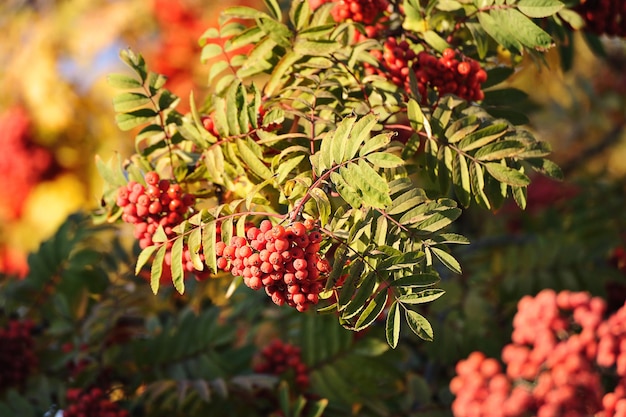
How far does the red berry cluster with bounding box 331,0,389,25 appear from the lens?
59.2 inches

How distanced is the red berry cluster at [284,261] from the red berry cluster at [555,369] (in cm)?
57

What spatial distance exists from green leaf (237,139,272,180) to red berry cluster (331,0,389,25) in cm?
36

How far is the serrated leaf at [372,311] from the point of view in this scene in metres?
1.22

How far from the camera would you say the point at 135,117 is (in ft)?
5.09

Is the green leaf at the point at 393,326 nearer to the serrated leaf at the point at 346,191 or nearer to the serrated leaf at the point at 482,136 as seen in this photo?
the serrated leaf at the point at 346,191

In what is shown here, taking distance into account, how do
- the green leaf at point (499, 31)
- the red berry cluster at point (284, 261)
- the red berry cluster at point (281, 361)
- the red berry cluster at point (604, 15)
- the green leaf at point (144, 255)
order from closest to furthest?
the red berry cluster at point (284, 261), the green leaf at point (144, 255), the green leaf at point (499, 31), the red berry cluster at point (604, 15), the red berry cluster at point (281, 361)

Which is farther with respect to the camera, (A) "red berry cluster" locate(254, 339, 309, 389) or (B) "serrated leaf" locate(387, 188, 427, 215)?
(A) "red berry cluster" locate(254, 339, 309, 389)

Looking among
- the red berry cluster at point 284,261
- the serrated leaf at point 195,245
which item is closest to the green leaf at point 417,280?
the red berry cluster at point 284,261

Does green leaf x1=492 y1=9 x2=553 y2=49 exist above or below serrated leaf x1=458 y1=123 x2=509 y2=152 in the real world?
above

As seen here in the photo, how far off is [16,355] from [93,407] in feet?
1.17

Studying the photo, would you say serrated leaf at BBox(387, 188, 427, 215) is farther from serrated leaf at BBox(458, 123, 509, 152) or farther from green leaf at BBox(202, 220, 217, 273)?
green leaf at BBox(202, 220, 217, 273)

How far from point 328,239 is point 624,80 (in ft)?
12.0

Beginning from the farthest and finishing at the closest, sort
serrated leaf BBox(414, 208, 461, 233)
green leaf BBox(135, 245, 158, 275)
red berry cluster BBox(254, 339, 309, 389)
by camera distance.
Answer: red berry cluster BBox(254, 339, 309, 389) < green leaf BBox(135, 245, 158, 275) < serrated leaf BBox(414, 208, 461, 233)

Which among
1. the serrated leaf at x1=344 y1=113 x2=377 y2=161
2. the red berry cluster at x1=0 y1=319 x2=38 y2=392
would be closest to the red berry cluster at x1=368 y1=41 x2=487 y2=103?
the serrated leaf at x1=344 y1=113 x2=377 y2=161
